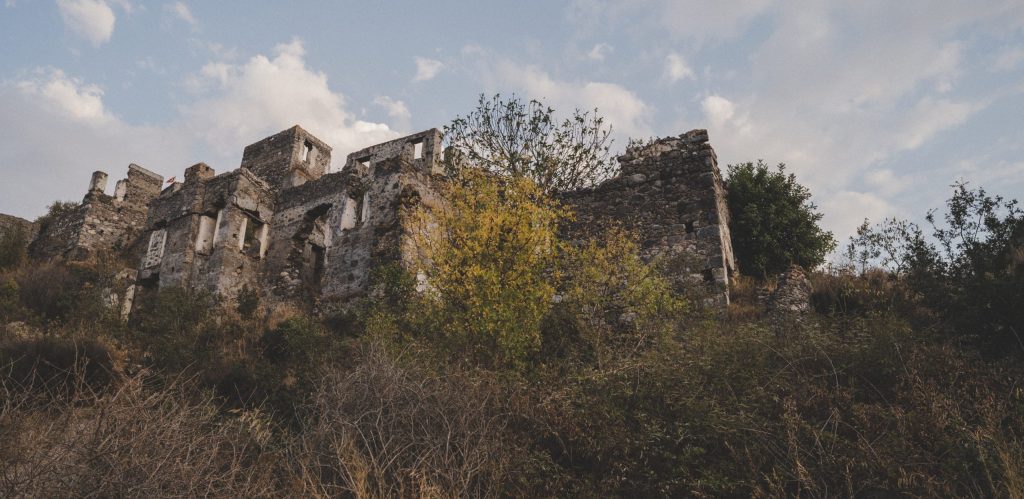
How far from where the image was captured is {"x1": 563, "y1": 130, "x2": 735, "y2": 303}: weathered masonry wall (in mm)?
9242

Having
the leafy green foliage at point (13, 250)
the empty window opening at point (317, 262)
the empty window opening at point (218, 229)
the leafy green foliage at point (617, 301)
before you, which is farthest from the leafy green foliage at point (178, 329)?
the leafy green foliage at point (13, 250)

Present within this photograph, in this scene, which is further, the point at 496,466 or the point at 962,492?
the point at 496,466

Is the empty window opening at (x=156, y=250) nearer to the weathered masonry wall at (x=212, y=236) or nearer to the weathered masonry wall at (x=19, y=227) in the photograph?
the weathered masonry wall at (x=212, y=236)

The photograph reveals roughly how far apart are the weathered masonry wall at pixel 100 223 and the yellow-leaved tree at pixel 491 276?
18991 millimetres

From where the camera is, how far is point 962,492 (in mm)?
3998

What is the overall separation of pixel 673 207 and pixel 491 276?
4533 millimetres

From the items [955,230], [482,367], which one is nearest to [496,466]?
[482,367]

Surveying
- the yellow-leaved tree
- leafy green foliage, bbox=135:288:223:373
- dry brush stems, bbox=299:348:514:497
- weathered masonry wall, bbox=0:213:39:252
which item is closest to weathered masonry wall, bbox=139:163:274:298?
leafy green foliage, bbox=135:288:223:373

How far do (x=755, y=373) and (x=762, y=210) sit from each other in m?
8.37

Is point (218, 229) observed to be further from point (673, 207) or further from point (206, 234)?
point (673, 207)

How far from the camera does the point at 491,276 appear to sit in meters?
7.27

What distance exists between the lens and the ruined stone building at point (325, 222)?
9.84m

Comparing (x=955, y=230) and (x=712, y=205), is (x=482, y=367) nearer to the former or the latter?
(x=712, y=205)

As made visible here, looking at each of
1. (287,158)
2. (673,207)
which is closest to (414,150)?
(287,158)
